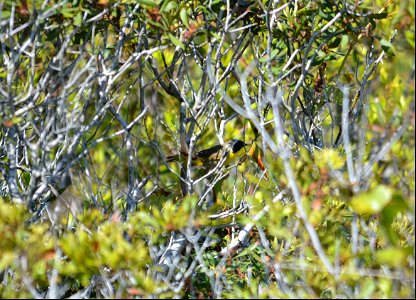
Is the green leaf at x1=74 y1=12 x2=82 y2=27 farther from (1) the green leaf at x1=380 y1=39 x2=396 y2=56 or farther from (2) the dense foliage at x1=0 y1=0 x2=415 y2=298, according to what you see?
(1) the green leaf at x1=380 y1=39 x2=396 y2=56

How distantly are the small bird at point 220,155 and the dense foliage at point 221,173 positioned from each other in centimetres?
5

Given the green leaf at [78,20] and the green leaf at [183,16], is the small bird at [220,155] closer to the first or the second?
the green leaf at [183,16]

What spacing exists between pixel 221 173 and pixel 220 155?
1.22 feet

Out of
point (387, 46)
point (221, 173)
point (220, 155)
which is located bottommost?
point (220, 155)

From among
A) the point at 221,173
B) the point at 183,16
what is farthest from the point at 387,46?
the point at 221,173

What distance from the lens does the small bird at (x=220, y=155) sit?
4.80m

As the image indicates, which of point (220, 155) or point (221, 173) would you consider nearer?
point (221, 173)

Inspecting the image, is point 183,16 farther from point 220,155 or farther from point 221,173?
point 220,155

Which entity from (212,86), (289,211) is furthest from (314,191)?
(212,86)

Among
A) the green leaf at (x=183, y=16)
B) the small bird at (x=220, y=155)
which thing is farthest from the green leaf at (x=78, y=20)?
the small bird at (x=220, y=155)

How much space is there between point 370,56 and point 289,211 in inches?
58.3

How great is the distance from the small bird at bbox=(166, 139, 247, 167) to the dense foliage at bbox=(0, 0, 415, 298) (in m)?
0.05

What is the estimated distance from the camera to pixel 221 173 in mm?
4699

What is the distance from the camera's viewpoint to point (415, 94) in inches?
103
